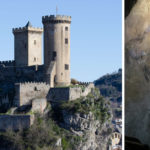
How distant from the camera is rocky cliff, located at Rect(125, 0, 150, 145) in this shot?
9.59 metres

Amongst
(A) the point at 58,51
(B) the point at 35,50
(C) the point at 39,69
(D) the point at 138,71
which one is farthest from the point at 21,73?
(D) the point at 138,71

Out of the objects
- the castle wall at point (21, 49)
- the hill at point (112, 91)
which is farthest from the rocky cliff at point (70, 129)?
the castle wall at point (21, 49)

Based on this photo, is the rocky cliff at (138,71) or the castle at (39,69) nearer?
the rocky cliff at (138,71)

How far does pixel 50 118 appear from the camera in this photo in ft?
65.2

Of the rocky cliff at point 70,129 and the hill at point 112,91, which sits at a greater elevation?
the hill at point 112,91

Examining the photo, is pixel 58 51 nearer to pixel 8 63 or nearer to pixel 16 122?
pixel 8 63

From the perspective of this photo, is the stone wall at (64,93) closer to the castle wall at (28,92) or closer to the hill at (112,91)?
the castle wall at (28,92)

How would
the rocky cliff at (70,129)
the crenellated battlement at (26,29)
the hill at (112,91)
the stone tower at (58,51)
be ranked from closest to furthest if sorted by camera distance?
1. the rocky cliff at (70,129)
2. the stone tower at (58,51)
3. the crenellated battlement at (26,29)
4. the hill at (112,91)

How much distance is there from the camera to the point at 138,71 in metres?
9.65

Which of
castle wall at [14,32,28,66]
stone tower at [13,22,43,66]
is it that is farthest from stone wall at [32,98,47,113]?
castle wall at [14,32,28,66]

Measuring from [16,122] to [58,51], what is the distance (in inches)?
134

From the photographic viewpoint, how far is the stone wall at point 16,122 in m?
18.9

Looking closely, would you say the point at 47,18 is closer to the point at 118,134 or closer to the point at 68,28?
the point at 68,28

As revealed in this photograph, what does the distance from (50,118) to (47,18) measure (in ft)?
12.2
